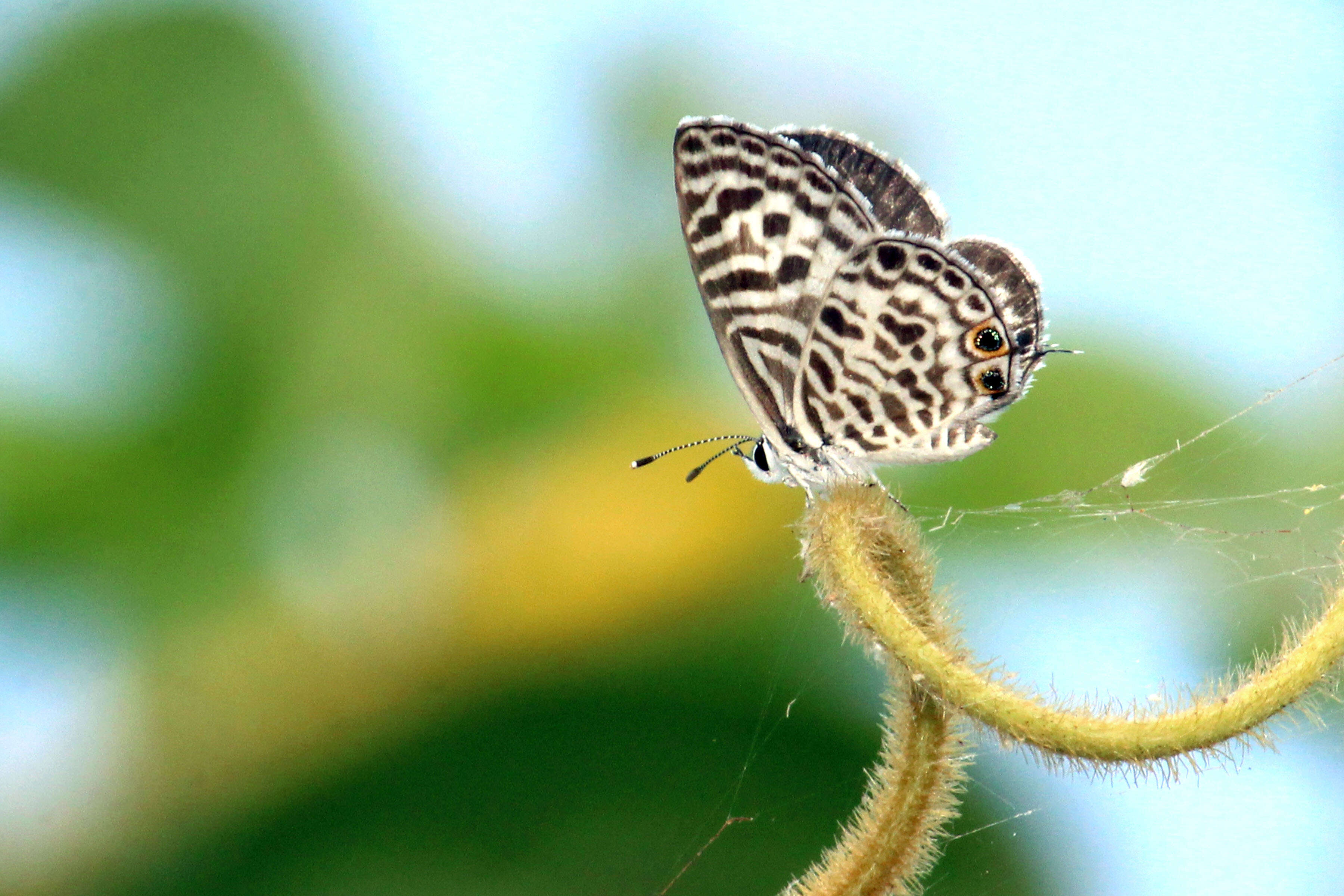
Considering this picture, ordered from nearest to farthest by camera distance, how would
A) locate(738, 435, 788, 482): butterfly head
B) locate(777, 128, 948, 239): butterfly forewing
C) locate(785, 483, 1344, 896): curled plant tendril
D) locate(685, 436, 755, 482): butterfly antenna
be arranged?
locate(785, 483, 1344, 896): curled plant tendril
locate(777, 128, 948, 239): butterfly forewing
locate(738, 435, 788, 482): butterfly head
locate(685, 436, 755, 482): butterfly antenna

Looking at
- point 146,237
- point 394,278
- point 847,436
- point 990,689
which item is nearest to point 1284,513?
point 847,436

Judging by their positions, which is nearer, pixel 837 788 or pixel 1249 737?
pixel 1249 737

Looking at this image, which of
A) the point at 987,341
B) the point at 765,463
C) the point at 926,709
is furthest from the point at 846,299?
the point at 926,709

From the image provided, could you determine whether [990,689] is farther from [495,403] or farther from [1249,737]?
[495,403]

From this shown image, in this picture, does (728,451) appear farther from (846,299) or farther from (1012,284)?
(1012,284)

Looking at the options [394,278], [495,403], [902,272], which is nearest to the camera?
[902,272]

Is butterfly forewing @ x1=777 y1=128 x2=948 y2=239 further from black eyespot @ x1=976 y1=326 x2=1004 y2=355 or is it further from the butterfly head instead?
the butterfly head

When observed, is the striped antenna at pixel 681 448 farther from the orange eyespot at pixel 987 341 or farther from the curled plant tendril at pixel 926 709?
the curled plant tendril at pixel 926 709

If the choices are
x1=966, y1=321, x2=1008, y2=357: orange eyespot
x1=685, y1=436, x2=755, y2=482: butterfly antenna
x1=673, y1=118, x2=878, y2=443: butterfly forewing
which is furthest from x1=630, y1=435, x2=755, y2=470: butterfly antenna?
x1=966, y1=321, x2=1008, y2=357: orange eyespot
